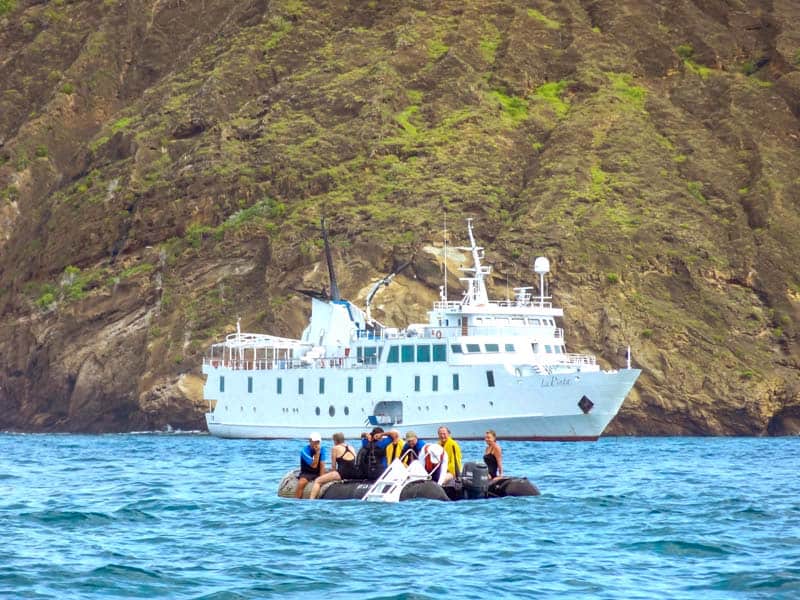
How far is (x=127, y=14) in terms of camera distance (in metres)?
144

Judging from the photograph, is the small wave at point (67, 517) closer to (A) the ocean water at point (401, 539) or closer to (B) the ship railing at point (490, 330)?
(A) the ocean water at point (401, 539)

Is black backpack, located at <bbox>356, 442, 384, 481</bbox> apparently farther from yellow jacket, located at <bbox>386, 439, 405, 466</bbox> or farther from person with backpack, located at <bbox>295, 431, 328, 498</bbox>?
person with backpack, located at <bbox>295, 431, 328, 498</bbox>

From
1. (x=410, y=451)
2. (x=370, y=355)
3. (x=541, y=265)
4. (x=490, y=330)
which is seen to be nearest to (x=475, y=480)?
(x=410, y=451)

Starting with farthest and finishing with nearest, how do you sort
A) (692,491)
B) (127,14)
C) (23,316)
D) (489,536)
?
(127,14), (23,316), (692,491), (489,536)

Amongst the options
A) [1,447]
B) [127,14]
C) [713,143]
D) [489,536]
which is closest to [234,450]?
[1,447]

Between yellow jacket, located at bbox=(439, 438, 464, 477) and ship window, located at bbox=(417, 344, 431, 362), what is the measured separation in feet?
135

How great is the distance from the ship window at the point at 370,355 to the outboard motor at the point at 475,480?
44.2 meters

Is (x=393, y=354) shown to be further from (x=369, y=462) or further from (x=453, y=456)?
(x=453, y=456)

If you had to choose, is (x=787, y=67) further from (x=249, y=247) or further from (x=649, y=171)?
(x=249, y=247)

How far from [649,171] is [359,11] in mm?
34797

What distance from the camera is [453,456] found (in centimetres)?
3647

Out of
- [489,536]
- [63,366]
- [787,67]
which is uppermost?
[787,67]

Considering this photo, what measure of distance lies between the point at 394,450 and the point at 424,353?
42.7 meters

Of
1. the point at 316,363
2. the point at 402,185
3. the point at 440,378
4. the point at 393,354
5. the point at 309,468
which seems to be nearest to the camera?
the point at 309,468
